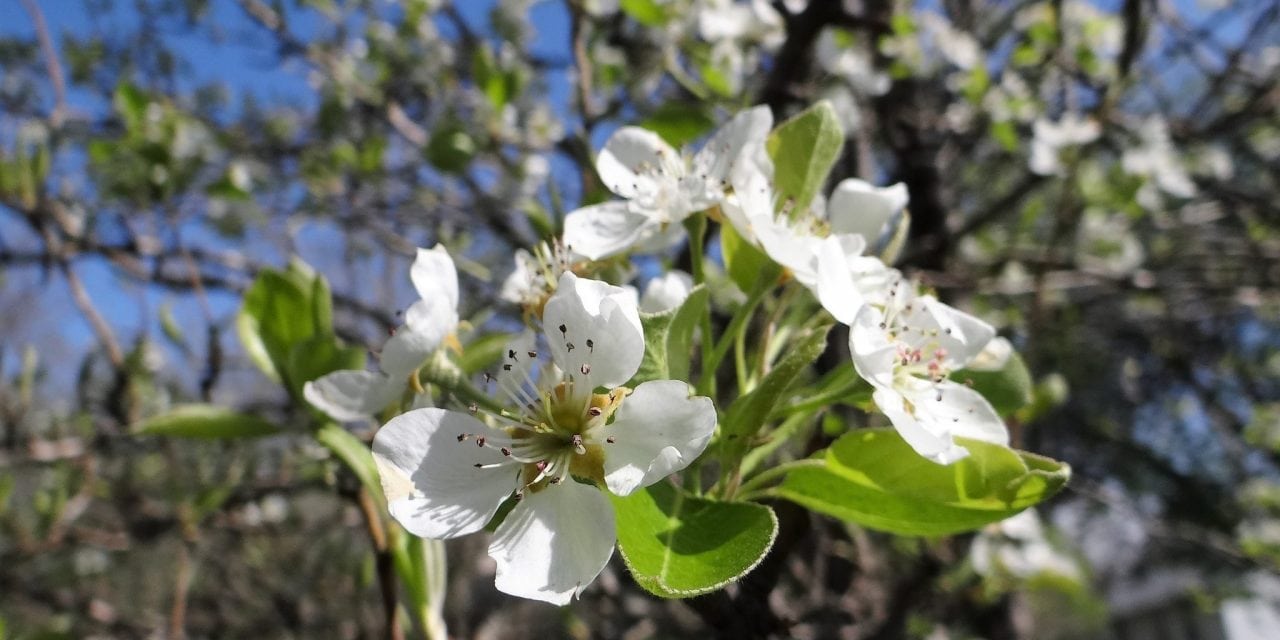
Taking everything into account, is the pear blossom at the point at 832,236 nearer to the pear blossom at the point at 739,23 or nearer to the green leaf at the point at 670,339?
the green leaf at the point at 670,339

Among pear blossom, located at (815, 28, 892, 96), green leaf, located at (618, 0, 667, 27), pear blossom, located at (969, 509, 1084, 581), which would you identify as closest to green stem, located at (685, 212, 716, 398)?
green leaf, located at (618, 0, 667, 27)

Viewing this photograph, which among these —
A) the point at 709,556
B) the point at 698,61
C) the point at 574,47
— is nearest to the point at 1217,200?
the point at 698,61

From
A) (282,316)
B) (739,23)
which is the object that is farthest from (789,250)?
(739,23)

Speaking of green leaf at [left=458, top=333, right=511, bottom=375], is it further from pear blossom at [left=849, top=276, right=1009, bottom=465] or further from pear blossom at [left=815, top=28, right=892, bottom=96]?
pear blossom at [left=815, top=28, right=892, bottom=96]

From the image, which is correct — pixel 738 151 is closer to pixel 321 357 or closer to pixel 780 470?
pixel 780 470

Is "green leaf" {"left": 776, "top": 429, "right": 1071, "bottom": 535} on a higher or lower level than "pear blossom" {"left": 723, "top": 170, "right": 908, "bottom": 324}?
lower

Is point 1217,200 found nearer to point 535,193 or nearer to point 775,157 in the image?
point 535,193
